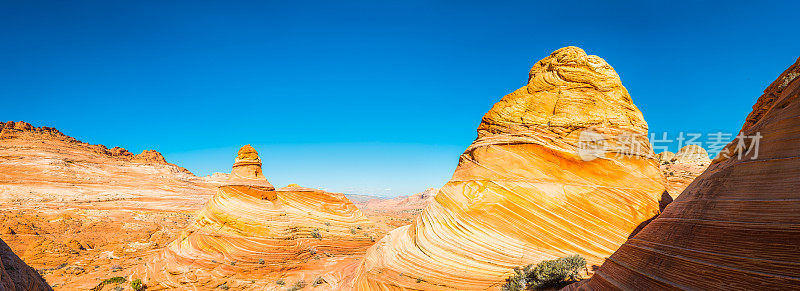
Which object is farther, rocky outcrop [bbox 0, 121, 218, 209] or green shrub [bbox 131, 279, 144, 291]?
rocky outcrop [bbox 0, 121, 218, 209]

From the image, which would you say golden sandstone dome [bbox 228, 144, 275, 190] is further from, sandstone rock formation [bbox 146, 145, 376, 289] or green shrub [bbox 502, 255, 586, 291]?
green shrub [bbox 502, 255, 586, 291]

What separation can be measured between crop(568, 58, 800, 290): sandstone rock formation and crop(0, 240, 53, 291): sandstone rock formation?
6.92 m

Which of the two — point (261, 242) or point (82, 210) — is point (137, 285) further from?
point (82, 210)

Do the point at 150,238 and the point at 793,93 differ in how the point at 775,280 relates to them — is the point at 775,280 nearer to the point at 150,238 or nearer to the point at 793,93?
the point at 793,93

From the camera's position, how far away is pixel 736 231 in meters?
3.96

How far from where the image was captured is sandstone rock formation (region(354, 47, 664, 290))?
9.19 meters

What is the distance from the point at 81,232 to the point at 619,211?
37.0 m

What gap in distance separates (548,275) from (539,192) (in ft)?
10.1

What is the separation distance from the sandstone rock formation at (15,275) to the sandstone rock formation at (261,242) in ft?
28.5

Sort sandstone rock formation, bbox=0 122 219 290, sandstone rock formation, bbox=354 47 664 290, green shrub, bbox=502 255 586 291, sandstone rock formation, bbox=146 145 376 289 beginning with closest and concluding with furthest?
1. green shrub, bbox=502 255 586 291
2. sandstone rock formation, bbox=354 47 664 290
3. sandstone rock formation, bbox=146 145 376 289
4. sandstone rock formation, bbox=0 122 219 290

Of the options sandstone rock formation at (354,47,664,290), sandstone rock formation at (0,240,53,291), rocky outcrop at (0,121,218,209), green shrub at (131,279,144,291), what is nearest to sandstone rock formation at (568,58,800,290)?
sandstone rock formation at (354,47,664,290)

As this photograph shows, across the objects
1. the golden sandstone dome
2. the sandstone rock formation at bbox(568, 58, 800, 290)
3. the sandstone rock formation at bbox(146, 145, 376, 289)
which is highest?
the golden sandstone dome

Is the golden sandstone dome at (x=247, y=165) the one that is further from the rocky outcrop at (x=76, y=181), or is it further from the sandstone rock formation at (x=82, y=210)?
the rocky outcrop at (x=76, y=181)

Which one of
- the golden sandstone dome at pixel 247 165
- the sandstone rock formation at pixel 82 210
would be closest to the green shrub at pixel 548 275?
the sandstone rock formation at pixel 82 210
